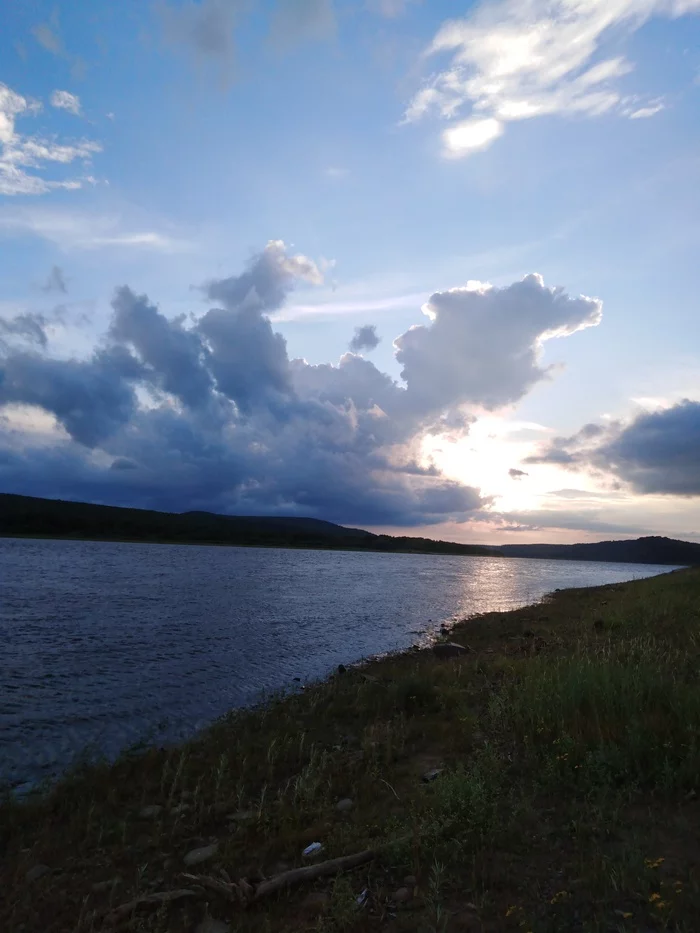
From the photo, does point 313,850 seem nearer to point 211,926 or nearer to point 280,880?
point 280,880

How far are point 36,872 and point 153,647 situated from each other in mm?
16686

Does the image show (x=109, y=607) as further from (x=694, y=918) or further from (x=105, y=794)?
(x=694, y=918)

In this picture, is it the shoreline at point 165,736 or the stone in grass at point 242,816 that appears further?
the shoreline at point 165,736

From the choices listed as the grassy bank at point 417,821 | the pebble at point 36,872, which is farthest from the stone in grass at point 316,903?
the pebble at point 36,872

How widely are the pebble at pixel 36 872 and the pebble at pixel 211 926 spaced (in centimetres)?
279

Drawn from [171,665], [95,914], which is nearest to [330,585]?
[171,665]

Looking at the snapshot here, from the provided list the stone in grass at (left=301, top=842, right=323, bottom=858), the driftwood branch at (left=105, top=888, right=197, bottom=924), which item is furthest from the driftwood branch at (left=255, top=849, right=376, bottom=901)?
the driftwood branch at (left=105, top=888, right=197, bottom=924)

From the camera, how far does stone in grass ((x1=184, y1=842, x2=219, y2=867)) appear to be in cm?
742

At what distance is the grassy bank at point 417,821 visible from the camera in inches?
217

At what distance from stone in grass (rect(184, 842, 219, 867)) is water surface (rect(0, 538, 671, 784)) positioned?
5.36m

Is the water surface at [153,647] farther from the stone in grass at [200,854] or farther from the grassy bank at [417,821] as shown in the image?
the stone in grass at [200,854]

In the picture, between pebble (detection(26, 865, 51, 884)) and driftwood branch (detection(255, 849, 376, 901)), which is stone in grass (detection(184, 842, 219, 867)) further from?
pebble (detection(26, 865, 51, 884))

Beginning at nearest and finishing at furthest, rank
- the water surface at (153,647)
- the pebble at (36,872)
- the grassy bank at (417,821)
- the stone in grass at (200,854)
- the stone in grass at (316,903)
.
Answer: the grassy bank at (417,821)
the stone in grass at (316,903)
the pebble at (36,872)
the stone in grass at (200,854)
the water surface at (153,647)

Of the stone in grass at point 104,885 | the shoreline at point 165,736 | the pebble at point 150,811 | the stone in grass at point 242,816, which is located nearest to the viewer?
the stone in grass at point 104,885
